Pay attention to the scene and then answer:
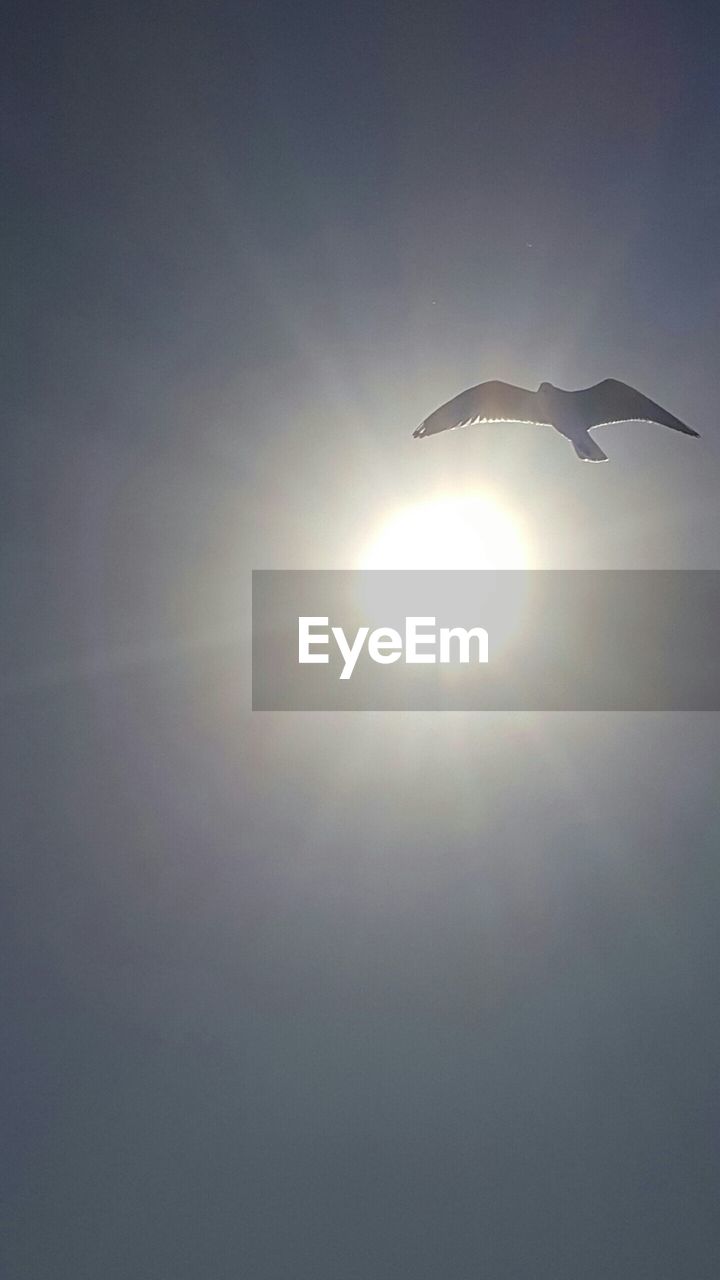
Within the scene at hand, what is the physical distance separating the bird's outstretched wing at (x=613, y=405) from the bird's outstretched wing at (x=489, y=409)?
2.8 inches

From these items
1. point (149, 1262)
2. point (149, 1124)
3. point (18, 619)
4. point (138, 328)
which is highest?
point (138, 328)

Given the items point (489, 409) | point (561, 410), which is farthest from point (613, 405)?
point (489, 409)

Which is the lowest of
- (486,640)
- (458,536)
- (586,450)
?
(486,640)

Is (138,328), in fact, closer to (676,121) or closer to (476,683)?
(476,683)

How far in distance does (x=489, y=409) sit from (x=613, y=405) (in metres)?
0.18

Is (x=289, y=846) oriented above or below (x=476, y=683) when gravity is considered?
below

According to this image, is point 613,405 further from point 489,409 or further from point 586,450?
point 489,409

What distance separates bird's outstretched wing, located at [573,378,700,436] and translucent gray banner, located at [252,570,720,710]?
220mm

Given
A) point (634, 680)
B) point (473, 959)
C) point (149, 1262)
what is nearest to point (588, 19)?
point (634, 680)

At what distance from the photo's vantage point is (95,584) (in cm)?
164

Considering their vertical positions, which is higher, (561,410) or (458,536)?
(561,410)

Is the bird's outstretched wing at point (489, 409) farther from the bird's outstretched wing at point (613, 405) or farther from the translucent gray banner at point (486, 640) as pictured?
the translucent gray banner at point (486, 640)

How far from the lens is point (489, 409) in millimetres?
1612

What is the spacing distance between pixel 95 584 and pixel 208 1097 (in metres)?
0.76
